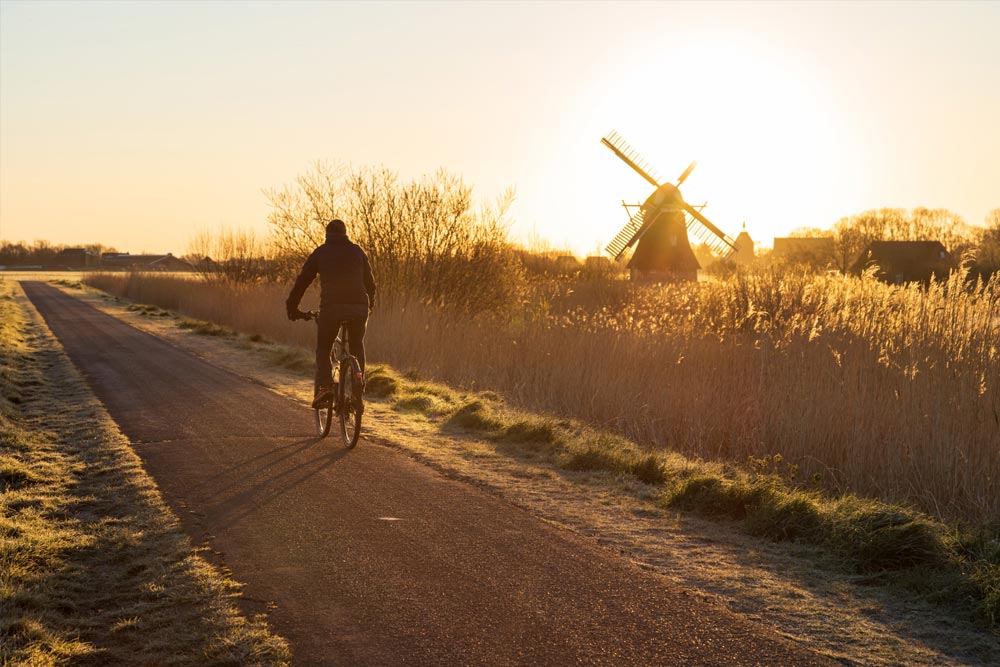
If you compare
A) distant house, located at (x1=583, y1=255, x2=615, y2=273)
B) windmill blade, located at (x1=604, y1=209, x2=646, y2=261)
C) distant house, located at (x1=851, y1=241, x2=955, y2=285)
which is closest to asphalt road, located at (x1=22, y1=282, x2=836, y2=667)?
distant house, located at (x1=583, y1=255, x2=615, y2=273)

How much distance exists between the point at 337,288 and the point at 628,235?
37.7 m

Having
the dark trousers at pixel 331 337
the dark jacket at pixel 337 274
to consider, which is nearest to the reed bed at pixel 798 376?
the dark trousers at pixel 331 337

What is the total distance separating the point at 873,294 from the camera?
13.3 meters

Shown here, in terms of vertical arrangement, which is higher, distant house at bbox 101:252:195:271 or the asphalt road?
distant house at bbox 101:252:195:271

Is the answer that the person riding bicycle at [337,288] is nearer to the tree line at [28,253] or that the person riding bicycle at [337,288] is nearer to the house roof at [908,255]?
the house roof at [908,255]

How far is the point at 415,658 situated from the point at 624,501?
392cm

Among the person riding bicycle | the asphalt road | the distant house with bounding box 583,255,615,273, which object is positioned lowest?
the asphalt road

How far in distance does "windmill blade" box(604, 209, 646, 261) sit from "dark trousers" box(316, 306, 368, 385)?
36.0 meters

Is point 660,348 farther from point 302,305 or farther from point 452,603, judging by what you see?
point 302,305

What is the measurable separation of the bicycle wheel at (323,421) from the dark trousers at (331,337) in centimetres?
46

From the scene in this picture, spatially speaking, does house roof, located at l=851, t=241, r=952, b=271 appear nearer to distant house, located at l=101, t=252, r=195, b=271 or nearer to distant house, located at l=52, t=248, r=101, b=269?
distant house, located at l=101, t=252, r=195, b=271

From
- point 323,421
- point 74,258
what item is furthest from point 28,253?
point 323,421

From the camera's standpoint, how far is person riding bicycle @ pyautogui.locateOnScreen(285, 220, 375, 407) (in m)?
9.89

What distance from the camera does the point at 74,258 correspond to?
16312 centimetres
